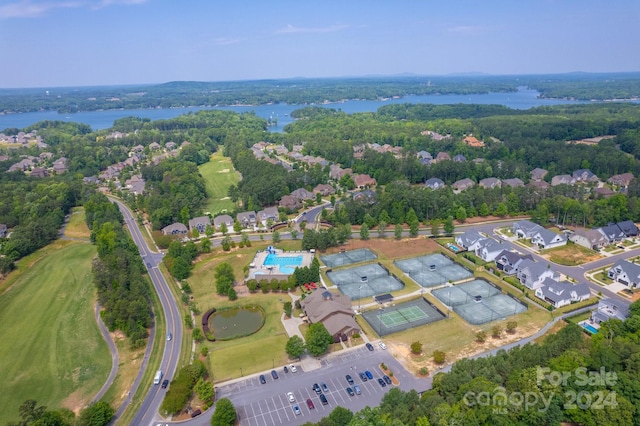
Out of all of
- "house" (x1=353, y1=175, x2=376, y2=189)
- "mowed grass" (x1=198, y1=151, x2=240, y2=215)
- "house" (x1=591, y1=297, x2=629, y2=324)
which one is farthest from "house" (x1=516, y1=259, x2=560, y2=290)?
"mowed grass" (x1=198, y1=151, x2=240, y2=215)

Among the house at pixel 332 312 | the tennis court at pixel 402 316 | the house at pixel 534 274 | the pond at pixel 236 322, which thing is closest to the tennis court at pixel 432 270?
the tennis court at pixel 402 316

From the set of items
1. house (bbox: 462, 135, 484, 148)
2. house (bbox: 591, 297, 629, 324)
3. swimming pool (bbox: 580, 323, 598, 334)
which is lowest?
swimming pool (bbox: 580, 323, 598, 334)

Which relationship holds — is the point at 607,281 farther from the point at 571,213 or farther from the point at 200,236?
Result: the point at 200,236

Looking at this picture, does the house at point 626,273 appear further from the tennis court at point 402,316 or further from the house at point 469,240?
the tennis court at point 402,316

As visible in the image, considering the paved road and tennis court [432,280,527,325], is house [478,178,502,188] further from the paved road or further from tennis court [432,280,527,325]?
the paved road

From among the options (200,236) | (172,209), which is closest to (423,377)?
(200,236)
